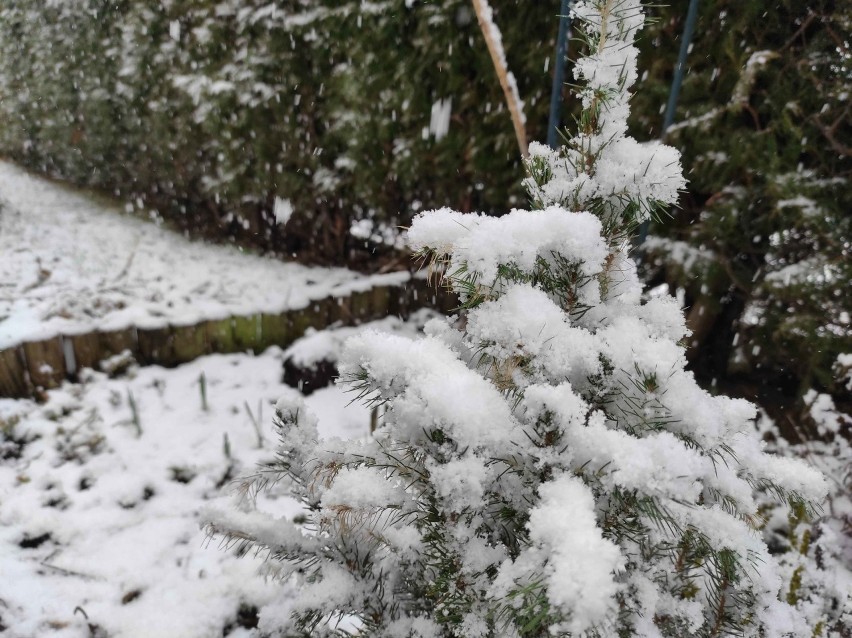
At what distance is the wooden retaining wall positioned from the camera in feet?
9.39

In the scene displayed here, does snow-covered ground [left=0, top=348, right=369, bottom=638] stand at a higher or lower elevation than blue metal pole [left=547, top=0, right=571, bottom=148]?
lower

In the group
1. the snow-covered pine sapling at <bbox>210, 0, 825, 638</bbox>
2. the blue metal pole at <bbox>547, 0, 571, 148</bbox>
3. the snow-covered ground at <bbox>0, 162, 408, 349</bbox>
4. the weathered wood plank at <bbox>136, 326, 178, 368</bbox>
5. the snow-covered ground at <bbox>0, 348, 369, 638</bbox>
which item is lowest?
the snow-covered ground at <bbox>0, 348, 369, 638</bbox>

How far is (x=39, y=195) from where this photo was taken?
5895 millimetres

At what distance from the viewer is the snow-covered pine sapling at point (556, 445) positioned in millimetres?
767

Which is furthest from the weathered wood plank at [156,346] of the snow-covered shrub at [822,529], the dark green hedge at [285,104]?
the snow-covered shrub at [822,529]

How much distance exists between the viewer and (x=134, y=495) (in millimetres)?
2355

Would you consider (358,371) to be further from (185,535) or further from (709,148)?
(709,148)

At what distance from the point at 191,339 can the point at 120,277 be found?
118 cm

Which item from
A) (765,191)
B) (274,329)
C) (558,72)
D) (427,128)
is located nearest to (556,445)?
(558,72)

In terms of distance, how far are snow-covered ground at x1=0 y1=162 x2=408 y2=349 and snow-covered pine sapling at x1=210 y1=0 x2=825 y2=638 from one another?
2742 mm

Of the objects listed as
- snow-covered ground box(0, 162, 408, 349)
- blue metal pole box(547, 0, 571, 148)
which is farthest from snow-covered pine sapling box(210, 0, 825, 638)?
snow-covered ground box(0, 162, 408, 349)

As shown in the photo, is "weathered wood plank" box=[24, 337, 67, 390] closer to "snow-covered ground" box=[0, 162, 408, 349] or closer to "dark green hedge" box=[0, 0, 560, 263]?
"snow-covered ground" box=[0, 162, 408, 349]

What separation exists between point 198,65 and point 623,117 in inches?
179

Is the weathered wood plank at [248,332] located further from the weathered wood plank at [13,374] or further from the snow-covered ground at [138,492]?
the weathered wood plank at [13,374]
